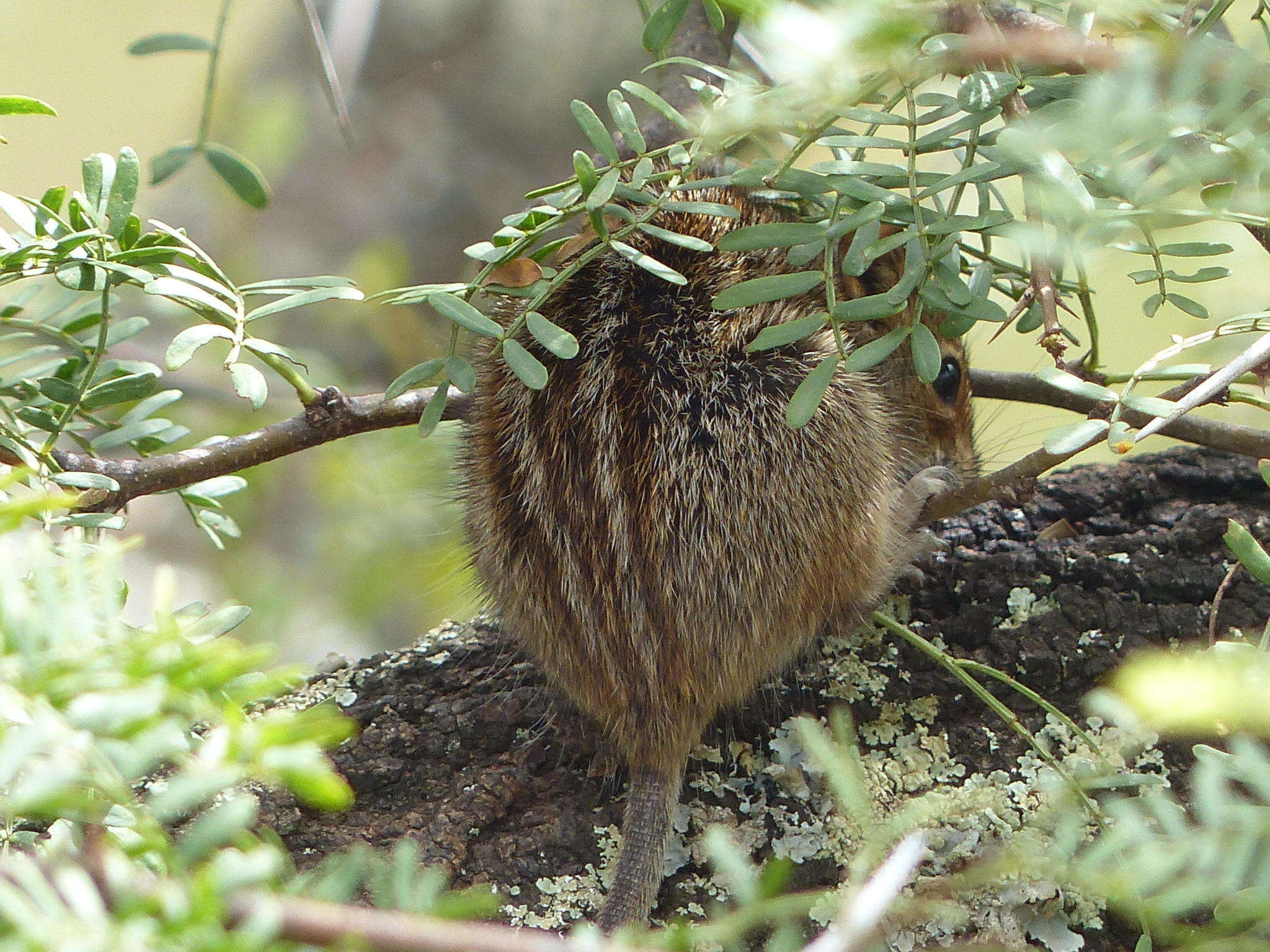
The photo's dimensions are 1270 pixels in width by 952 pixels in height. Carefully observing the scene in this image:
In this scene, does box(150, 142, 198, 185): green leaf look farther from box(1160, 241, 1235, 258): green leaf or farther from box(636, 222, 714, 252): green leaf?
box(1160, 241, 1235, 258): green leaf

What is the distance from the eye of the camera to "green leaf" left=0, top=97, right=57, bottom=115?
52.8 inches

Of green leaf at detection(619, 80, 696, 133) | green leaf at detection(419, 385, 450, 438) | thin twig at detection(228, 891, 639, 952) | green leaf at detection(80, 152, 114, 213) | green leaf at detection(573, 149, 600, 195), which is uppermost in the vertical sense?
green leaf at detection(80, 152, 114, 213)

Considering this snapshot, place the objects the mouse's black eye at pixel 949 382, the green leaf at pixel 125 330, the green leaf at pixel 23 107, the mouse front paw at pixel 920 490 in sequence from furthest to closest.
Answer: the mouse's black eye at pixel 949 382
the mouse front paw at pixel 920 490
the green leaf at pixel 125 330
the green leaf at pixel 23 107

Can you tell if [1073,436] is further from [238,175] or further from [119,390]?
[238,175]

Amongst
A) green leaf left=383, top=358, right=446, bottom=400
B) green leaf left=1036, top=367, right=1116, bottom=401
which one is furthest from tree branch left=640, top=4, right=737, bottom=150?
green leaf left=1036, top=367, right=1116, bottom=401

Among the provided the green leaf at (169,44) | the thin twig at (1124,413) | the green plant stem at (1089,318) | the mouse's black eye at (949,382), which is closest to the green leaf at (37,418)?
the green leaf at (169,44)

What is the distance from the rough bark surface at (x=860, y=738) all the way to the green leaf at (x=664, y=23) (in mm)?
1051

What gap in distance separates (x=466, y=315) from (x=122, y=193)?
483mm

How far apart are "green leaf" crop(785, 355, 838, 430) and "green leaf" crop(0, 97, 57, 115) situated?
1008mm

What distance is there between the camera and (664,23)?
5.61 feet

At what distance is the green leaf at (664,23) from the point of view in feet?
5.59

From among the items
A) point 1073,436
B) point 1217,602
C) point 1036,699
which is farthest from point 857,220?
point 1217,602

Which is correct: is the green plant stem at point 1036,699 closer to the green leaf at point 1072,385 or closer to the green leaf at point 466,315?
the green leaf at point 1072,385

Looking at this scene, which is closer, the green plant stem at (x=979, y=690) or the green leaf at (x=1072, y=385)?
the green leaf at (x=1072, y=385)
